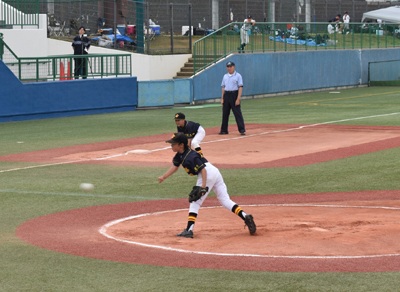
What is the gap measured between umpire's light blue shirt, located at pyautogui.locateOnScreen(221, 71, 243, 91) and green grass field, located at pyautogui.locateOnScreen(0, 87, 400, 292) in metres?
2.84

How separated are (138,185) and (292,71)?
91.5 ft

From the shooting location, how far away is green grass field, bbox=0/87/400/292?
6.85 metres

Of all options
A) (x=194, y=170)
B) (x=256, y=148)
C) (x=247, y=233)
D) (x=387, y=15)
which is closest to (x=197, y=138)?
(x=194, y=170)

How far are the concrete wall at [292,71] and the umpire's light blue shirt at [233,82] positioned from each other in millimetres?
13086

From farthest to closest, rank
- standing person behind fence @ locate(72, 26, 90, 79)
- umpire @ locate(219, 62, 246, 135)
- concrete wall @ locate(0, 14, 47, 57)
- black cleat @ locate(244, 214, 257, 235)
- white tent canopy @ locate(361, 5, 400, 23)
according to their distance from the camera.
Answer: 1. white tent canopy @ locate(361, 5, 400, 23)
2. concrete wall @ locate(0, 14, 47, 57)
3. standing person behind fence @ locate(72, 26, 90, 79)
4. umpire @ locate(219, 62, 246, 135)
5. black cleat @ locate(244, 214, 257, 235)

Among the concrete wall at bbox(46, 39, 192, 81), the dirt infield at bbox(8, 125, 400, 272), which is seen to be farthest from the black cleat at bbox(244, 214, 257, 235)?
the concrete wall at bbox(46, 39, 192, 81)

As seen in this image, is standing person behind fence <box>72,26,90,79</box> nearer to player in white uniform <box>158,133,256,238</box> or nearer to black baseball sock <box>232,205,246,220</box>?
player in white uniform <box>158,133,256,238</box>

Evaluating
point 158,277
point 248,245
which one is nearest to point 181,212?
point 248,245

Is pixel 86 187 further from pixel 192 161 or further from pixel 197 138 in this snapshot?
pixel 192 161

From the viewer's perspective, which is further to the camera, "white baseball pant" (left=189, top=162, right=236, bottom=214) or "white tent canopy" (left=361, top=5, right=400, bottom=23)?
"white tent canopy" (left=361, top=5, right=400, bottom=23)

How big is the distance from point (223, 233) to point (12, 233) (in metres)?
2.90

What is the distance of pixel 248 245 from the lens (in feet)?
27.5

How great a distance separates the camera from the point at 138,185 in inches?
519

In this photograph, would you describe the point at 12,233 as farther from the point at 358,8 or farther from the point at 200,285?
the point at 358,8
